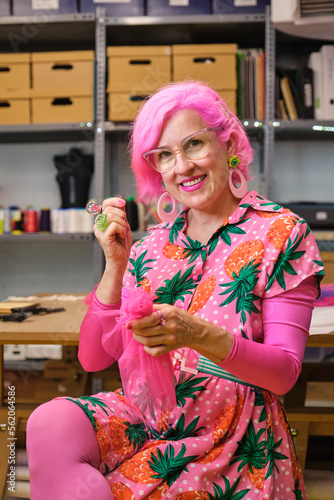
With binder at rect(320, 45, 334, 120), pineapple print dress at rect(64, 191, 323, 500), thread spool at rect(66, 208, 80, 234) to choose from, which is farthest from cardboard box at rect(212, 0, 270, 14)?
pineapple print dress at rect(64, 191, 323, 500)

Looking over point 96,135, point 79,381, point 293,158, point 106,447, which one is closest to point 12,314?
point 79,381

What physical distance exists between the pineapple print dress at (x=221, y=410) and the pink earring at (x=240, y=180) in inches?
2.3

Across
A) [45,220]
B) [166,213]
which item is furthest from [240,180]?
→ [45,220]

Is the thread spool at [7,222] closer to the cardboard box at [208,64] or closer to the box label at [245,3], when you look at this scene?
the cardboard box at [208,64]

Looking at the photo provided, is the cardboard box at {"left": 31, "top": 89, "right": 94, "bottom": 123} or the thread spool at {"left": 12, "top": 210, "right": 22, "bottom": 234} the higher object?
the cardboard box at {"left": 31, "top": 89, "right": 94, "bottom": 123}

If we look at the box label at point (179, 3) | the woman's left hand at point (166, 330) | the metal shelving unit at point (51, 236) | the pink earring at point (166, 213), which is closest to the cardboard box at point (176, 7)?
the box label at point (179, 3)

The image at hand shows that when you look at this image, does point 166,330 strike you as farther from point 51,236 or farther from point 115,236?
point 51,236

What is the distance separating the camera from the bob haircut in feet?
3.67

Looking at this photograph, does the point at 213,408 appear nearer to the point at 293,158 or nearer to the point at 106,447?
the point at 106,447

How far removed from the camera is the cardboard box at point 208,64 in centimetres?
266

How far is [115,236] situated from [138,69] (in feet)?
5.99

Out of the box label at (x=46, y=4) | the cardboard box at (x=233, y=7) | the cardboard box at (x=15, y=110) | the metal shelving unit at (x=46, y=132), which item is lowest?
the metal shelving unit at (x=46, y=132)

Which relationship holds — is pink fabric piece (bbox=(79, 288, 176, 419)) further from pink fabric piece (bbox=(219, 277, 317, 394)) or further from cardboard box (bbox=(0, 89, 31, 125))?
cardboard box (bbox=(0, 89, 31, 125))

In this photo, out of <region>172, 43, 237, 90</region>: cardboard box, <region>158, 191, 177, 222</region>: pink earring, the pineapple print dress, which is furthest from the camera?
<region>172, 43, 237, 90</region>: cardboard box
